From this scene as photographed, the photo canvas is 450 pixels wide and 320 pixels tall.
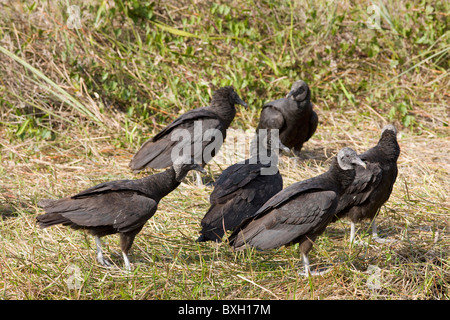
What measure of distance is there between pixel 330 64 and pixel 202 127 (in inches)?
104

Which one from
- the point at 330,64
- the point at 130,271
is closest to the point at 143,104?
the point at 330,64

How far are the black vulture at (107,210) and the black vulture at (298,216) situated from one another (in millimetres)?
610

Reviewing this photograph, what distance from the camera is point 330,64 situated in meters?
7.09

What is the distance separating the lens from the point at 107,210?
3.46 m

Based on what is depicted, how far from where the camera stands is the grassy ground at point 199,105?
3318 millimetres

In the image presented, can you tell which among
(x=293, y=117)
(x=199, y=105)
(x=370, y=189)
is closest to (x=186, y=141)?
(x=293, y=117)

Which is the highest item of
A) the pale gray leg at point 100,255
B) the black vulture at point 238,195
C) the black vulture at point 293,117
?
the black vulture at point 293,117

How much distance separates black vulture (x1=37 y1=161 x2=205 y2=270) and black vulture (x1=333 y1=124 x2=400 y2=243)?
4.34ft

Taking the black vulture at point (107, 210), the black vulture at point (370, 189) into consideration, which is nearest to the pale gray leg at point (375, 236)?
the black vulture at point (370, 189)

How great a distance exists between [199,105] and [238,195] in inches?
110

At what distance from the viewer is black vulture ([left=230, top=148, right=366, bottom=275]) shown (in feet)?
10.9

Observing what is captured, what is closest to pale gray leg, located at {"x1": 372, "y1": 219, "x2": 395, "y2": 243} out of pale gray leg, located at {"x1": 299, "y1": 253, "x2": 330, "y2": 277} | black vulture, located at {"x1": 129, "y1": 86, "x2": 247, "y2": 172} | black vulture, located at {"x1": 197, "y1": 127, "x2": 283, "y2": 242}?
pale gray leg, located at {"x1": 299, "y1": 253, "x2": 330, "y2": 277}

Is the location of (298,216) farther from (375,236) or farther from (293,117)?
(293,117)

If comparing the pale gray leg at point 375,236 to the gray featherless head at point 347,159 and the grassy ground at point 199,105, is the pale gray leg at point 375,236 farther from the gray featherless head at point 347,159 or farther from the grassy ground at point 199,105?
the gray featherless head at point 347,159
